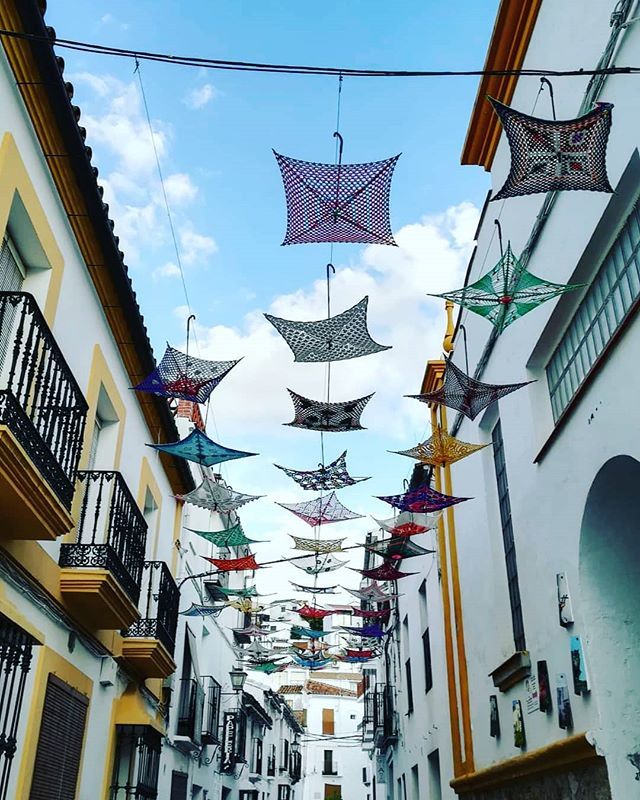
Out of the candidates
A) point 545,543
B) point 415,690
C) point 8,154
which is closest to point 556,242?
point 545,543

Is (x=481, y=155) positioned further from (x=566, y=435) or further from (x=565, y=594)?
(x=565, y=594)

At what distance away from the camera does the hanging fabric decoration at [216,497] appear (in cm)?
1177

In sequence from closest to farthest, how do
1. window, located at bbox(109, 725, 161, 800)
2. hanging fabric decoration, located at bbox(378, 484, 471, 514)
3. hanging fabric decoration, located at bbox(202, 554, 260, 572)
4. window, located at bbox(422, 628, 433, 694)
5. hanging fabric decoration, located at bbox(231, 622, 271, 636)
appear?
hanging fabric decoration, located at bbox(378, 484, 471, 514)
window, located at bbox(109, 725, 161, 800)
hanging fabric decoration, located at bbox(202, 554, 260, 572)
window, located at bbox(422, 628, 433, 694)
hanging fabric decoration, located at bbox(231, 622, 271, 636)

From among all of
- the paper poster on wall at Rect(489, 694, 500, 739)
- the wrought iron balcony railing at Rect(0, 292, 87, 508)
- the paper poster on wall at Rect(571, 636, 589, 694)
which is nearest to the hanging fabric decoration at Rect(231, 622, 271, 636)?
the paper poster on wall at Rect(489, 694, 500, 739)

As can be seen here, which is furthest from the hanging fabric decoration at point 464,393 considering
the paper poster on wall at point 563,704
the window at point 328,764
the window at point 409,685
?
the window at point 328,764

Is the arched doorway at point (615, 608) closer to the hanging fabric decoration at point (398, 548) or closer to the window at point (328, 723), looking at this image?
the hanging fabric decoration at point (398, 548)

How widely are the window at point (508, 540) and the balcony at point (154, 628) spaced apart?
4769 mm

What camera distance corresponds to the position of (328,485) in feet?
37.4

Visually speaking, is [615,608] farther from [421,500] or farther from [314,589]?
[314,589]

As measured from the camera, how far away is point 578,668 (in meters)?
5.97

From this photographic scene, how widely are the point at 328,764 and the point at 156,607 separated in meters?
39.4

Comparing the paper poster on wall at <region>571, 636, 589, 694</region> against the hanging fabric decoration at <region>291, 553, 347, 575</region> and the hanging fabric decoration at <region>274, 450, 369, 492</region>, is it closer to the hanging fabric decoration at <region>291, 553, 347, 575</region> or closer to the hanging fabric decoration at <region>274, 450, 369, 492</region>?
the hanging fabric decoration at <region>274, 450, 369, 492</region>

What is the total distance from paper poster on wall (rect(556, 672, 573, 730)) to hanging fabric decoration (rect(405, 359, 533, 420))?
263 cm

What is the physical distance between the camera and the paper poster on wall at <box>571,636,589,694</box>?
19.2 ft
